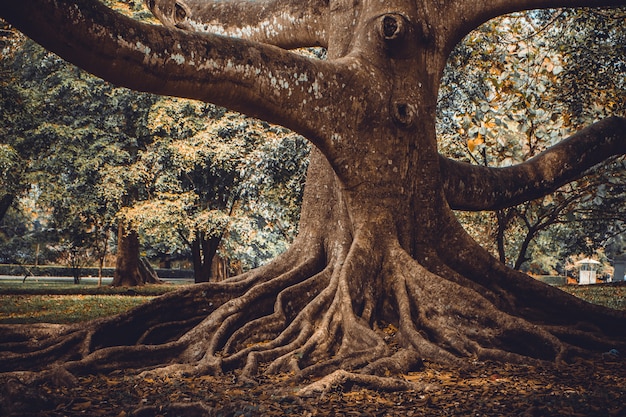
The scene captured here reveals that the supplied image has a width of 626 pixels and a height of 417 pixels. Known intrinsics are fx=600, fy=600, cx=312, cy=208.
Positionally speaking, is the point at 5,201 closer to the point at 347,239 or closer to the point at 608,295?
the point at 347,239

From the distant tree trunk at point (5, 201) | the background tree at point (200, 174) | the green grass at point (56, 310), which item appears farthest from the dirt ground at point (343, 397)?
the distant tree trunk at point (5, 201)

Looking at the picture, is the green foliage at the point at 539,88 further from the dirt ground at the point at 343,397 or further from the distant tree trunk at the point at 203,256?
the distant tree trunk at the point at 203,256

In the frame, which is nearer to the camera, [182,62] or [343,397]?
[343,397]

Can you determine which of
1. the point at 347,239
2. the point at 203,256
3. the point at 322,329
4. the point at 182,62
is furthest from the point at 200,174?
the point at 182,62

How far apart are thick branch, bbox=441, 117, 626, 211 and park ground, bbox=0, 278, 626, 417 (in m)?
3.02

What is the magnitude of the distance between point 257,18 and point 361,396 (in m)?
6.55

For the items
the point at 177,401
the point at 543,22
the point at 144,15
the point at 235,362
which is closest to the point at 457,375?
the point at 235,362

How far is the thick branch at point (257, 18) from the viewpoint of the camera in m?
8.93

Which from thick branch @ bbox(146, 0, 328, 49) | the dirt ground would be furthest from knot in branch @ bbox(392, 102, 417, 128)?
the dirt ground

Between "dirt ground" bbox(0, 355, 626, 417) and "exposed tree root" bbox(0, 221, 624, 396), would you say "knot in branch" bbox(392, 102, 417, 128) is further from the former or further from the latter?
"dirt ground" bbox(0, 355, 626, 417)

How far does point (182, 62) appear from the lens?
5.34 m

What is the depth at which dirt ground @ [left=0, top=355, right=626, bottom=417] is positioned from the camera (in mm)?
4129

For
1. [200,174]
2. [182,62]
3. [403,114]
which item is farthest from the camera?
[200,174]

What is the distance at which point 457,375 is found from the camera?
17.6 ft
